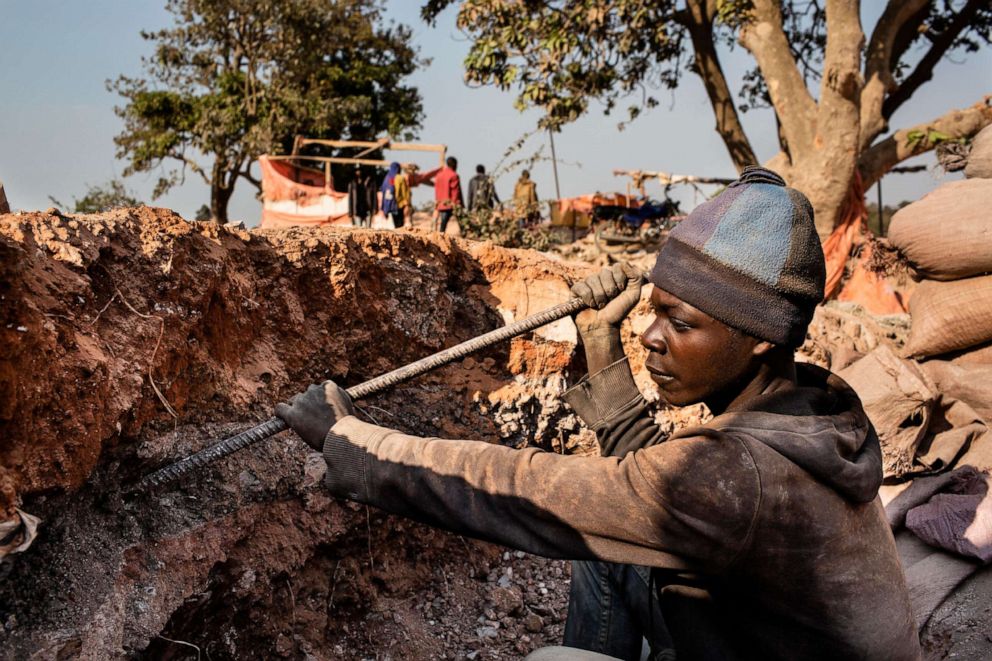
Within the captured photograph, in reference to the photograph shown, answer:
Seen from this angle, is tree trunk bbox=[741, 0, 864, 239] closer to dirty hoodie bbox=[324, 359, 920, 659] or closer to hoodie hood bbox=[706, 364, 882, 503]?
hoodie hood bbox=[706, 364, 882, 503]

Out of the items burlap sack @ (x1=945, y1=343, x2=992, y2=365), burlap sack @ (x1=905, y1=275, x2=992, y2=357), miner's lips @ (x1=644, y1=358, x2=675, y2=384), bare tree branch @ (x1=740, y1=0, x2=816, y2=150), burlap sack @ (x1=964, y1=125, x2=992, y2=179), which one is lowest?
burlap sack @ (x1=945, y1=343, x2=992, y2=365)

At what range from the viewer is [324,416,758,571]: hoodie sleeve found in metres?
1.49

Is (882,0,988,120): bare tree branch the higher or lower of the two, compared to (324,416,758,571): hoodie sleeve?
higher

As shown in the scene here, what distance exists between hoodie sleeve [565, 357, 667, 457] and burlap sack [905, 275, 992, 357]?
310 centimetres

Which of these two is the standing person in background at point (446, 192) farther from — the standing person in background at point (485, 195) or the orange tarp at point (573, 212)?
the orange tarp at point (573, 212)

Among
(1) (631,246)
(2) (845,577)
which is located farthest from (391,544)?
(1) (631,246)

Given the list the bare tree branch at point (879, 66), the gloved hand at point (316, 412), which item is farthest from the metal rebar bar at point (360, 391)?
the bare tree branch at point (879, 66)

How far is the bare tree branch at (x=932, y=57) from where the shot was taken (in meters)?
11.2

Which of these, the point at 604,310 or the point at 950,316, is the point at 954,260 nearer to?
the point at 950,316

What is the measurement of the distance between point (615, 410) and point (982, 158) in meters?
3.76

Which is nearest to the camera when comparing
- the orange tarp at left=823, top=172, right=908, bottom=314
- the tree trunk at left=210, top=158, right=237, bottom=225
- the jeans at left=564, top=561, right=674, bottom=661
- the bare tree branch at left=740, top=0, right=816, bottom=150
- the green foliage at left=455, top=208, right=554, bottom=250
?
the jeans at left=564, top=561, right=674, bottom=661

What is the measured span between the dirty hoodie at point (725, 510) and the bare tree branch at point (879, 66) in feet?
28.2

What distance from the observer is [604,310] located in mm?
2809

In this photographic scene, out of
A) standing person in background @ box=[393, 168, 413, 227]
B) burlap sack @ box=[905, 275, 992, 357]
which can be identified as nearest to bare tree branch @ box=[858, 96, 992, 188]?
burlap sack @ box=[905, 275, 992, 357]
